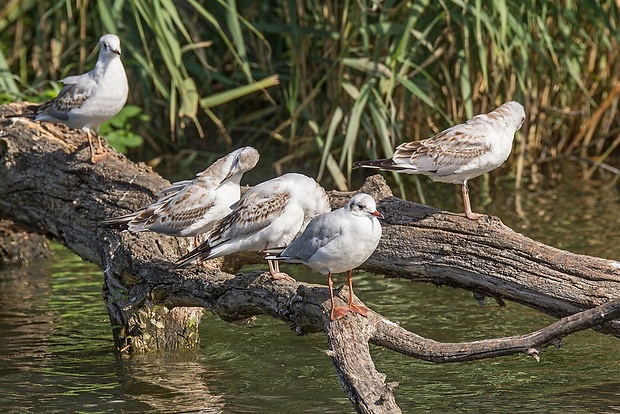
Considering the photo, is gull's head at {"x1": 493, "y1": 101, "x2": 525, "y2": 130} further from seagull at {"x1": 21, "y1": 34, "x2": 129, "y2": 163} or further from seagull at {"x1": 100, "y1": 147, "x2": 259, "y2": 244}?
seagull at {"x1": 21, "y1": 34, "x2": 129, "y2": 163}

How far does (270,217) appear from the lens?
6449 mm

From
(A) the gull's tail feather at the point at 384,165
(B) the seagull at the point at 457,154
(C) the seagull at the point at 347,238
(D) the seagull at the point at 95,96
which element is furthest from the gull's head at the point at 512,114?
(D) the seagull at the point at 95,96

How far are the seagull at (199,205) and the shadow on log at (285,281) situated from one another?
0.29 meters

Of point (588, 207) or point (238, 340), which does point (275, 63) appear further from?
point (238, 340)

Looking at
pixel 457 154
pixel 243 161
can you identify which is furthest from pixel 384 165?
pixel 243 161

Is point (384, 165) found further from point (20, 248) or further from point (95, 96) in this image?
point (20, 248)

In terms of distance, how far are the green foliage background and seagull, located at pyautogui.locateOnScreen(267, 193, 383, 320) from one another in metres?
3.84

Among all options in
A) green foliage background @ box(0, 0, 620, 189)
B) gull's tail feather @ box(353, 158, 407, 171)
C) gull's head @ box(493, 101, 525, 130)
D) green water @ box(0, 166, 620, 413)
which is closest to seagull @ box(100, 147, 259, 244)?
gull's tail feather @ box(353, 158, 407, 171)

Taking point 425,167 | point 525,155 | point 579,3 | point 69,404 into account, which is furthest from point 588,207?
point 69,404

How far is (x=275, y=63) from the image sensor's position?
12.8 metres

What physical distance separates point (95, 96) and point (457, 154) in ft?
9.08

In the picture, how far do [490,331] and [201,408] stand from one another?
2429 mm

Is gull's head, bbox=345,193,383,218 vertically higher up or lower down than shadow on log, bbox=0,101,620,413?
higher up

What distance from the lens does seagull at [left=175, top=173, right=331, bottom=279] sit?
647cm
